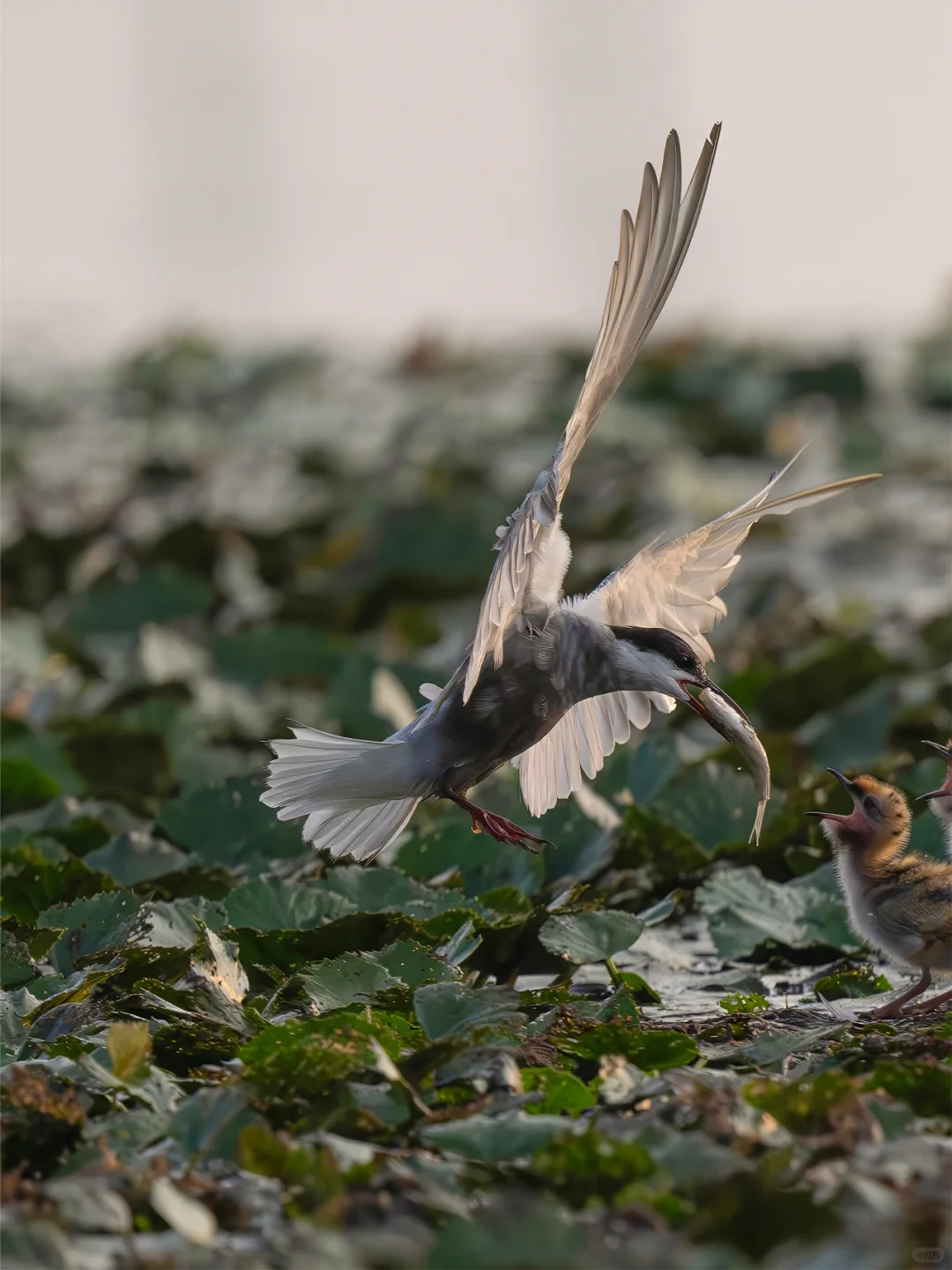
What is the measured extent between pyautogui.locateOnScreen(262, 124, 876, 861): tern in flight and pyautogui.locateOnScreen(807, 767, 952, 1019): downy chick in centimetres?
48

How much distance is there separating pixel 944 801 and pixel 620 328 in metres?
1.48

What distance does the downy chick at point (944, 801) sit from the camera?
11.9 ft

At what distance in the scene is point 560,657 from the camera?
3.21 metres

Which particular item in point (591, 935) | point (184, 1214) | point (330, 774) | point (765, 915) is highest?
point (330, 774)

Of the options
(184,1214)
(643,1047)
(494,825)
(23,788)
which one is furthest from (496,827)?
(23,788)

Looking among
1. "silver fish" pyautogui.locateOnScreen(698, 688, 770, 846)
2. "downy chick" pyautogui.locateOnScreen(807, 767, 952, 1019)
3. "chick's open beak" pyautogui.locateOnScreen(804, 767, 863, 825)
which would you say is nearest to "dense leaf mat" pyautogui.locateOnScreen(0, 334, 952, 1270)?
"downy chick" pyautogui.locateOnScreen(807, 767, 952, 1019)

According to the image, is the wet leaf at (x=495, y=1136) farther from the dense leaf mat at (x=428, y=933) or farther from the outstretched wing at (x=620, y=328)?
the outstretched wing at (x=620, y=328)

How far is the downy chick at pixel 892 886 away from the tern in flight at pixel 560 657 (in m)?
0.48

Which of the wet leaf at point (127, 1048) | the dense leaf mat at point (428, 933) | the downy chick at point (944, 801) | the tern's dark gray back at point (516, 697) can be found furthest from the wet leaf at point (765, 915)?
the wet leaf at point (127, 1048)

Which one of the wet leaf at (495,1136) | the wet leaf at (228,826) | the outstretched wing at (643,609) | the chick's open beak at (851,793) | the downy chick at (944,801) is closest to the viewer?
the wet leaf at (495,1136)

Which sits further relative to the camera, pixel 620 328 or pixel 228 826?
pixel 228 826

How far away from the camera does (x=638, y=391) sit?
10.3 meters

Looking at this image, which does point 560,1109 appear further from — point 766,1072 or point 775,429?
point 775,429

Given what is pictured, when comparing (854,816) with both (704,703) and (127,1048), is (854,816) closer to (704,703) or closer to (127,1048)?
(704,703)
